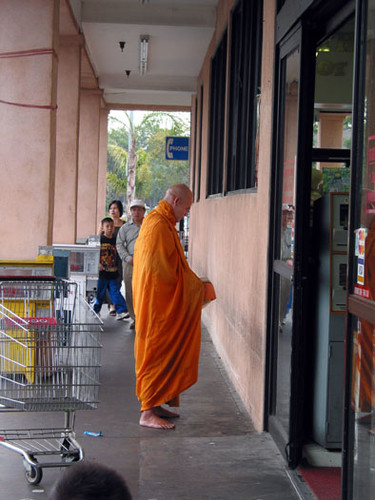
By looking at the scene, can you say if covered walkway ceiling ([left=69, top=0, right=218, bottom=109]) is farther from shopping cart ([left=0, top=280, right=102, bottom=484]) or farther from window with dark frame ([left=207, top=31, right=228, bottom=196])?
shopping cart ([left=0, top=280, right=102, bottom=484])

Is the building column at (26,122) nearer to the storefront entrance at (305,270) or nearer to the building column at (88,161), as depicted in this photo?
the storefront entrance at (305,270)

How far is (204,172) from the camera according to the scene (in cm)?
1225

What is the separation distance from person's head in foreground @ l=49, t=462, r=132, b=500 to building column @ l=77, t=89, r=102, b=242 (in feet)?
50.5

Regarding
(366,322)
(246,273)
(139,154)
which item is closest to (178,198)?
(246,273)

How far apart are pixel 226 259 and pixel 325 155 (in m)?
2.97

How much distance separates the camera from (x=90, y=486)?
4.58 ft

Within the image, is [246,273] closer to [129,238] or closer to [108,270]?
[129,238]

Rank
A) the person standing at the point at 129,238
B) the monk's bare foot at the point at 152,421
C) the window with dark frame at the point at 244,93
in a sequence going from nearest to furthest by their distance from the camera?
the monk's bare foot at the point at 152,421, the window with dark frame at the point at 244,93, the person standing at the point at 129,238

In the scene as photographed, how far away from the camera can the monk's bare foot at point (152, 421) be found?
558cm

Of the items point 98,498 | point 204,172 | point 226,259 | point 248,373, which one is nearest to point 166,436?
point 248,373

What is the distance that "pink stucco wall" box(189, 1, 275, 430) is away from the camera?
5.46 m

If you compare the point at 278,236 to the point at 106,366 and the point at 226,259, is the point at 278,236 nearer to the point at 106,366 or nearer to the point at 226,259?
the point at 226,259

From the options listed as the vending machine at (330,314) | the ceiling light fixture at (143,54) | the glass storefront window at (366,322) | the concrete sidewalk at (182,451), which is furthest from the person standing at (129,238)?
the glass storefront window at (366,322)

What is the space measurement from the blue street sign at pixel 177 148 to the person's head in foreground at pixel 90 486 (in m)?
18.9
